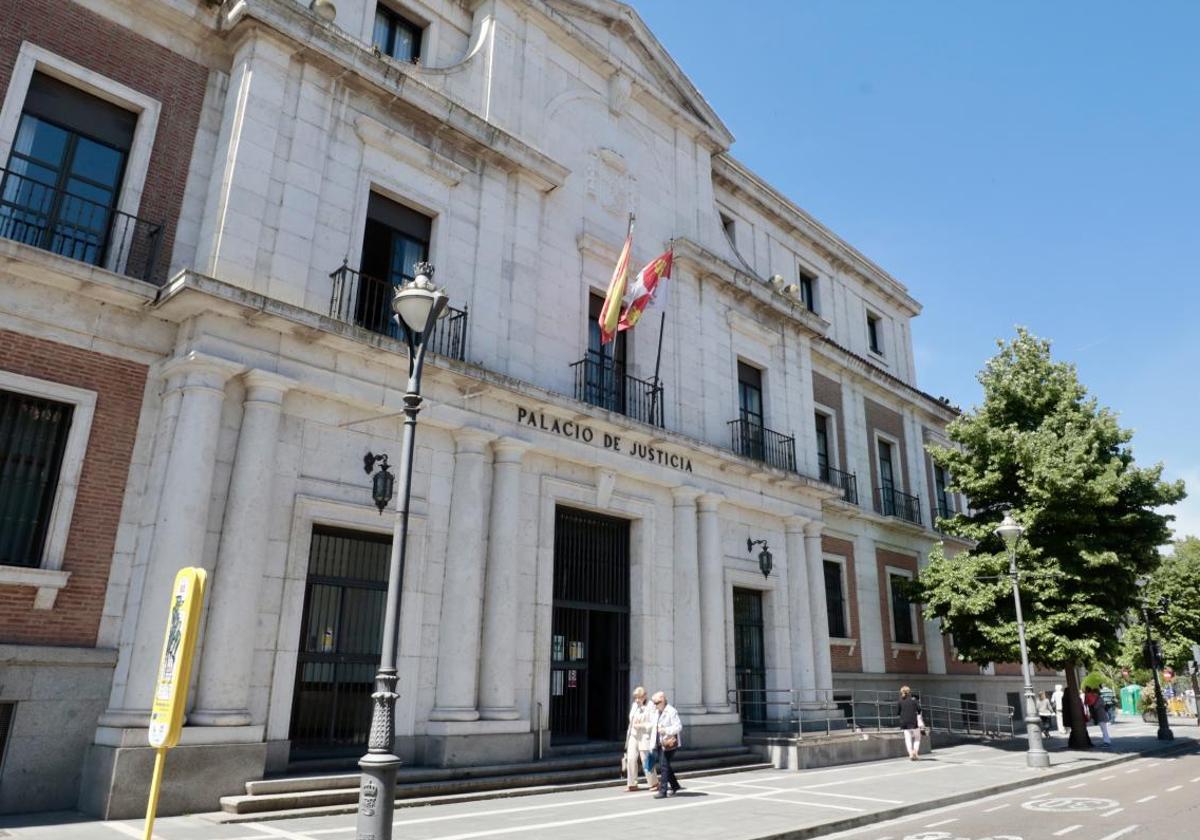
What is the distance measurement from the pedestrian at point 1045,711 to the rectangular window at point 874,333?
14.3 metres

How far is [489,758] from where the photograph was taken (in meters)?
12.1

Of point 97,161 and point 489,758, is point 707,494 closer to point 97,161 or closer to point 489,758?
point 489,758

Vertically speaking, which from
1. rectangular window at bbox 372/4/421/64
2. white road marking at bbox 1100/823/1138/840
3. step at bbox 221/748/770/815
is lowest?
white road marking at bbox 1100/823/1138/840

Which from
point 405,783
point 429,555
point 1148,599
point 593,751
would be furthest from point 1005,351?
point 405,783

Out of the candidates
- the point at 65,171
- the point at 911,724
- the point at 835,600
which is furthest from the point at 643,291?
the point at 835,600

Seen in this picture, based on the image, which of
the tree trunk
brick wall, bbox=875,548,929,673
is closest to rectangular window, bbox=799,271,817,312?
brick wall, bbox=875,548,929,673

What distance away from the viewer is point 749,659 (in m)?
18.6

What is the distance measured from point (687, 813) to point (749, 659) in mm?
8464

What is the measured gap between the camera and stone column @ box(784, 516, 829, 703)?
18.6 meters

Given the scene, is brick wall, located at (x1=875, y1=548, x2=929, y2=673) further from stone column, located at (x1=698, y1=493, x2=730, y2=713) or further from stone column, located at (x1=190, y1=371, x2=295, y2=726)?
stone column, located at (x1=190, y1=371, x2=295, y2=726)

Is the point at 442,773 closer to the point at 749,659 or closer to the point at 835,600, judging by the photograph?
the point at 749,659

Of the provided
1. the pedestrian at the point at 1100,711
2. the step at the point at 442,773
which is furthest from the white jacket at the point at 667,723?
the pedestrian at the point at 1100,711

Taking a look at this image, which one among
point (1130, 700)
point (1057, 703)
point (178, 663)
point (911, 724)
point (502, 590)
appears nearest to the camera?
point (178, 663)

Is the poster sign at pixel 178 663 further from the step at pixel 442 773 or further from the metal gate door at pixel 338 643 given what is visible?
the metal gate door at pixel 338 643
